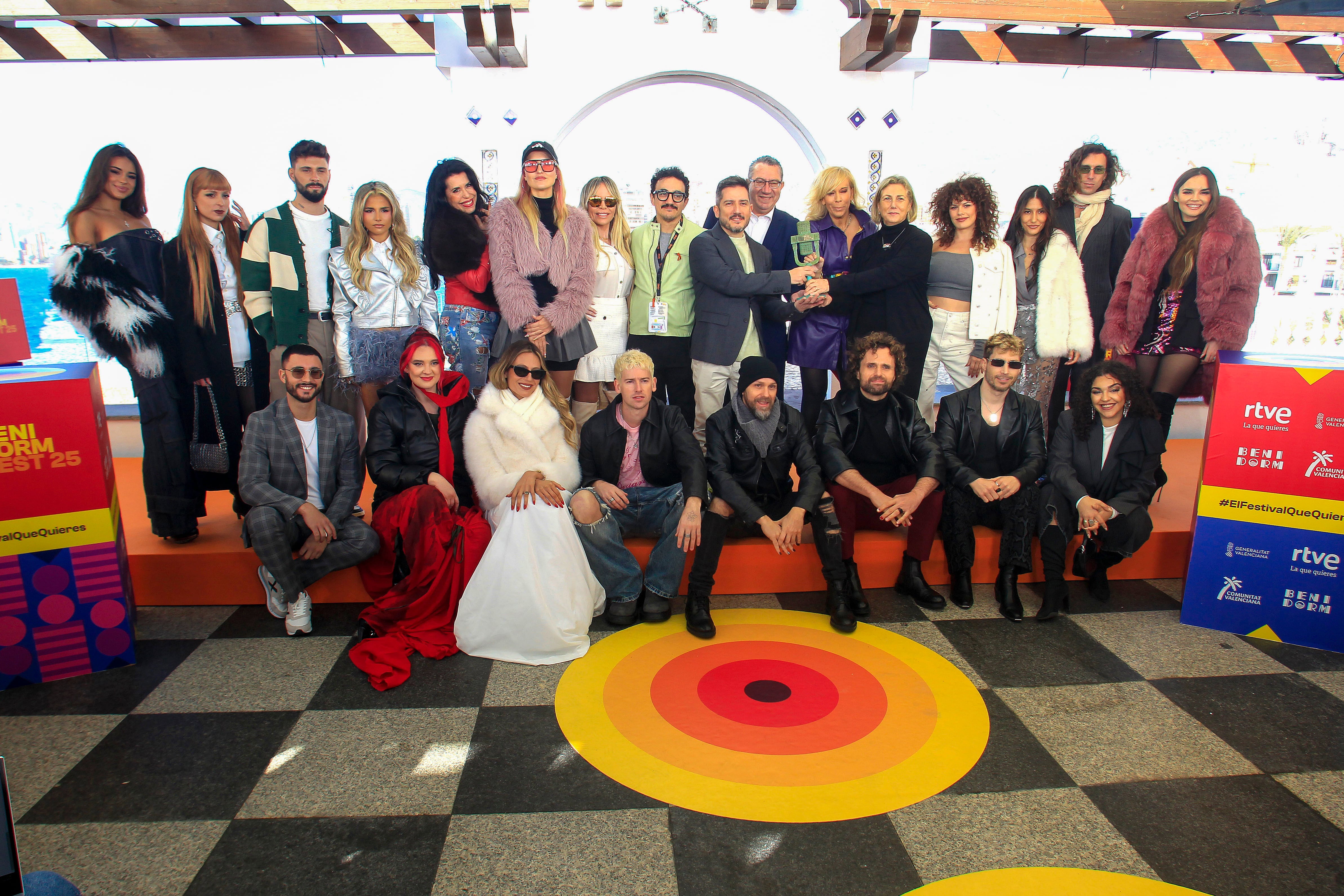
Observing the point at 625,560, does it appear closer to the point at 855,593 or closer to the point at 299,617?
the point at 855,593

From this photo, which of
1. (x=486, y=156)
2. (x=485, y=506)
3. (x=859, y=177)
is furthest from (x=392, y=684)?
(x=859, y=177)

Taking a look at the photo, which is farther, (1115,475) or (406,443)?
(1115,475)

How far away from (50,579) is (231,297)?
4.86 ft

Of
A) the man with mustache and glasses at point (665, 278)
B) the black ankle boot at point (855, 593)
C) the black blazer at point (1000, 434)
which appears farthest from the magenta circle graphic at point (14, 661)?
the black blazer at point (1000, 434)

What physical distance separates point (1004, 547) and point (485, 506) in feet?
7.79

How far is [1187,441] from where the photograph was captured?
224 inches

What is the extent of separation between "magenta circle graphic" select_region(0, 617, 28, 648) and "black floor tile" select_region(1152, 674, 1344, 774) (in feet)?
13.2

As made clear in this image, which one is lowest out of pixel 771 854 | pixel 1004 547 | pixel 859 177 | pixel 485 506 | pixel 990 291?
pixel 771 854

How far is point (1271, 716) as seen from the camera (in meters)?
2.40

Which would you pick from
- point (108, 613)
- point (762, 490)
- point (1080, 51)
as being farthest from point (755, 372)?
point (1080, 51)

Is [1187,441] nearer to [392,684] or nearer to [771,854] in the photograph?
[771,854]

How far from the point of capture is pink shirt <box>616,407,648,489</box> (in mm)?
3254

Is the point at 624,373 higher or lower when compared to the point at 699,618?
higher

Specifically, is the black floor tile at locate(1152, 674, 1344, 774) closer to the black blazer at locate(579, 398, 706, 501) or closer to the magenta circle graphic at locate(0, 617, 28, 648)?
the black blazer at locate(579, 398, 706, 501)
